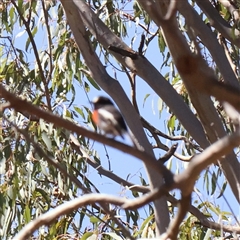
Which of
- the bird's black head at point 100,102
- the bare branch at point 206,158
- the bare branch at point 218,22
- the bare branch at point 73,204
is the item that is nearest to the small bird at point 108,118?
the bird's black head at point 100,102

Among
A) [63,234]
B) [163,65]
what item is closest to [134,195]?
[63,234]

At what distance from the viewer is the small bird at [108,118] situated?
3149 millimetres

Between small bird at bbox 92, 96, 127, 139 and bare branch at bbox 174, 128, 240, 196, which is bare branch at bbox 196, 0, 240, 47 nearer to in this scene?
small bird at bbox 92, 96, 127, 139

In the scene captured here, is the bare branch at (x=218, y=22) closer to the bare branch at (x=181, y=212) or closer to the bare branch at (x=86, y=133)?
the bare branch at (x=181, y=212)

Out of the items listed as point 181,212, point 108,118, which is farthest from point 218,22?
point 181,212

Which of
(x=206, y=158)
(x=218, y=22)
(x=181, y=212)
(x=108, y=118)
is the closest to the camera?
(x=206, y=158)

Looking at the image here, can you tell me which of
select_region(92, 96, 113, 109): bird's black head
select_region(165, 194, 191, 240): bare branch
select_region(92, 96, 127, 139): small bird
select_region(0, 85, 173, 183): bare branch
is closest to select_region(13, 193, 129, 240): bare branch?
select_region(165, 194, 191, 240): bare branch

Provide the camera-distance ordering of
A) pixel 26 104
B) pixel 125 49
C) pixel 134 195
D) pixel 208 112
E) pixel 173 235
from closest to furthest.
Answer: pixel 26 104, pixel 173 235, pixel 208 112, pixel 125 49, pixel 134 195

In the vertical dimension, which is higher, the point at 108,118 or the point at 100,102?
the point at 100,102

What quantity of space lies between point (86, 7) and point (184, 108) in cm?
68

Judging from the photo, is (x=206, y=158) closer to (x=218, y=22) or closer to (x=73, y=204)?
(x=73, y=204)

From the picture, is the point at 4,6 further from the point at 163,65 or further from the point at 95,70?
the point at 95,70

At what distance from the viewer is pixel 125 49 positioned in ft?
9.57

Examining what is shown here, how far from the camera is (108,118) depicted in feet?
11.0
